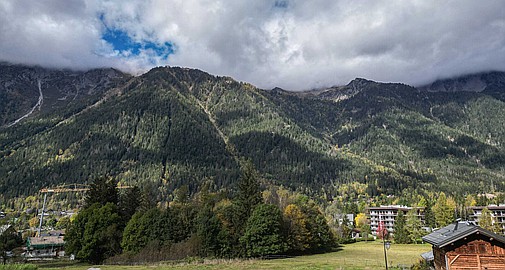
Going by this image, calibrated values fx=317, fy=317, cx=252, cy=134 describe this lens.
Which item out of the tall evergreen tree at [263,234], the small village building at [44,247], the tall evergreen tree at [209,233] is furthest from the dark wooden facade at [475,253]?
the small village building at [44,247]

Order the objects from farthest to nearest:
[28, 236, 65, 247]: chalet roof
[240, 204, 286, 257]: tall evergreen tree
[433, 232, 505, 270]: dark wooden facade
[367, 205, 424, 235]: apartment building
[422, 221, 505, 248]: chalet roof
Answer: [367, 205, 424, 235]: apartment building < [28, 236, 65, 247]: chalet roof < [240, 204, 286, 257]: tall evergreen tree < [433, 232, 505, 270]: dark wooden facade < [422, 221, 505, 248]: chalet roof

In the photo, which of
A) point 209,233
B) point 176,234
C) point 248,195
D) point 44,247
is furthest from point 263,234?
point 44,247

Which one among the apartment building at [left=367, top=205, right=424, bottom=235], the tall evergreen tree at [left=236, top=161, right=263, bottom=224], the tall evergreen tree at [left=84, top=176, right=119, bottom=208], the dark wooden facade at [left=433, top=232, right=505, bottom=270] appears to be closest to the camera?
the dark wooden facade at [left=433, top=232, right=505, bottom=270]

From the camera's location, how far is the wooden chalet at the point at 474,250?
83.8ft

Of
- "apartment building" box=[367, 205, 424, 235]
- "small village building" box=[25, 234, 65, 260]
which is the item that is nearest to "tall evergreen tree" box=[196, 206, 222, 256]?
"small village building" box=[25, 234, 65, 260]

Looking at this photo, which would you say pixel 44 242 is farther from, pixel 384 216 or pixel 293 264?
pixel 384 216

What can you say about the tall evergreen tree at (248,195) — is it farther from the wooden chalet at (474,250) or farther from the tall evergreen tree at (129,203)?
the wooden chalet at (474,250)

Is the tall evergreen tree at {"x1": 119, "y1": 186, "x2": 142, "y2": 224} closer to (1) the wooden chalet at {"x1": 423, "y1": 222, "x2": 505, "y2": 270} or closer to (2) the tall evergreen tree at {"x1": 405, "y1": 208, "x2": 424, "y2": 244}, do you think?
(1) the wooden chalet at {"x1": 423, "y1": 222, "x2": 505, "y2": 270}

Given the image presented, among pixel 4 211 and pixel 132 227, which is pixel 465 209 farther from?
pixel 4 211

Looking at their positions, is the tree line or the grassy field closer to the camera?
the grassy field

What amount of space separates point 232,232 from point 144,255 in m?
14.6

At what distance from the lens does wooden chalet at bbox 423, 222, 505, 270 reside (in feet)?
83.8

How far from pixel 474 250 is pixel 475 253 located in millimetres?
232

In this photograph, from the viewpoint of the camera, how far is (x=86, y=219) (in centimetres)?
5303
